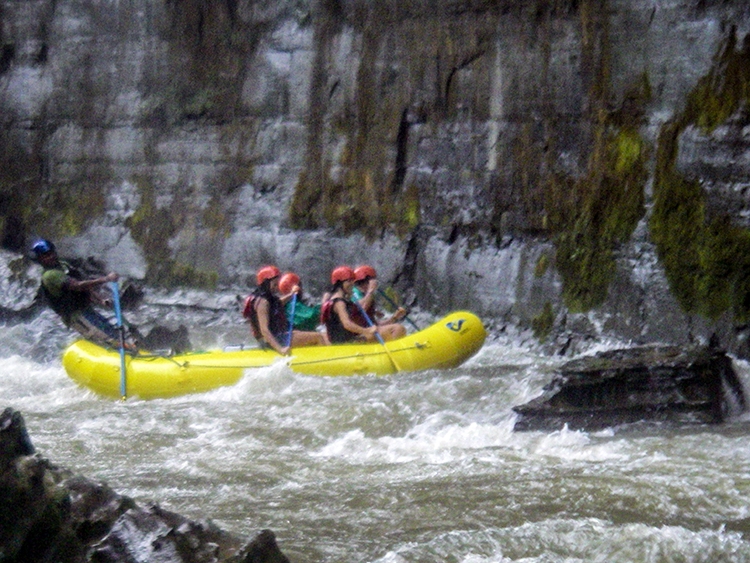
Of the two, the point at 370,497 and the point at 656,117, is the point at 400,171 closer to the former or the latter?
the point at 656,117

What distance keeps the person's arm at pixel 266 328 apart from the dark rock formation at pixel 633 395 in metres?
2.59

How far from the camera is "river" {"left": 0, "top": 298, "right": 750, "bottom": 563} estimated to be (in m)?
4.53

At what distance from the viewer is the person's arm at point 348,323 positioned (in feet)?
29.9

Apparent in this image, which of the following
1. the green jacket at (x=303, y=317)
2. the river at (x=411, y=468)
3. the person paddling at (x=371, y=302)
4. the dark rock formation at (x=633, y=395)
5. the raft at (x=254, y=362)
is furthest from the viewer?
the green jacket at (x=303, y=317)

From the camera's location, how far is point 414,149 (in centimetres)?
1097

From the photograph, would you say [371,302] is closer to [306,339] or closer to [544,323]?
[306,339]

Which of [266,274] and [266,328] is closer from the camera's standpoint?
[266,328]

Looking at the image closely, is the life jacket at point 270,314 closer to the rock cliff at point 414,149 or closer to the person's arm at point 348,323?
the person's arm at point 348,323

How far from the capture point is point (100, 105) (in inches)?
532

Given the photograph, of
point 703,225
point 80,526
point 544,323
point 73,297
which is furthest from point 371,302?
point 80,526

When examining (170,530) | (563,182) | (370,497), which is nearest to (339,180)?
(563,182)

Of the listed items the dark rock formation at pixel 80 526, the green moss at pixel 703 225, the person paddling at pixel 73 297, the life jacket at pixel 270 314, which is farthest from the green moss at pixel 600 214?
the dark rock formation at pixel 80 526

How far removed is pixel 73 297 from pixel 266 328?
1968mm

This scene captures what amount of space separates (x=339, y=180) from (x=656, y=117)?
3.78 m
